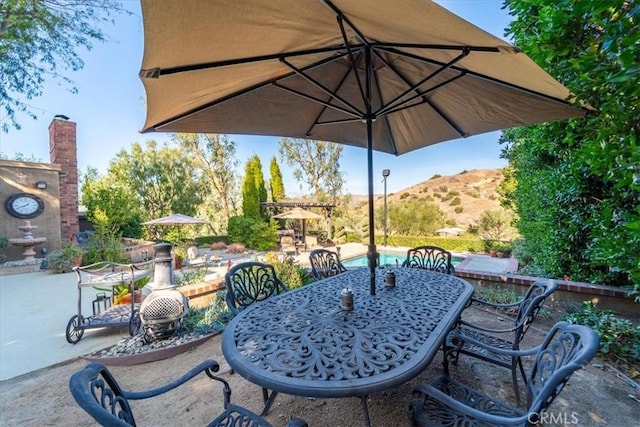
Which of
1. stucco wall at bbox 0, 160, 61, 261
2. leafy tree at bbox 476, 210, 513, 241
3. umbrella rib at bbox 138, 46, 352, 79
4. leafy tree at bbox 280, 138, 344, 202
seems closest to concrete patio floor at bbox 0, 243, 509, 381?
stucco wall at bbox 0, 160, 61, 261

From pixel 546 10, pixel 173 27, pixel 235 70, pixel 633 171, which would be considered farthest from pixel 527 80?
pixel 173 27

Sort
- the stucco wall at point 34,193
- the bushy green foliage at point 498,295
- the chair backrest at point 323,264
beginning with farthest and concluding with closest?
the stucco wall at point 34,193
the bushy green foliage at point 498,295
the chair backrest at point 323,264

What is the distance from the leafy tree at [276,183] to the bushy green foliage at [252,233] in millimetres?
2620

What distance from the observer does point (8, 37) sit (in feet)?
24.2

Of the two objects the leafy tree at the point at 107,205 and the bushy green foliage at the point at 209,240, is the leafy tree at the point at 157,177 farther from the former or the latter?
the leafy tree at the point at 107,205

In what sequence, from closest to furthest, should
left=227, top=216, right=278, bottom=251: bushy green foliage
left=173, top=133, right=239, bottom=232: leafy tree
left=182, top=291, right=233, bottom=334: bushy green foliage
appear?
left=182, top=291, right=233, bottom=334: bushy green foliage
left=227, top=216, right=278, bottom=251: bushy green foliage
left=173, top=133, right=239, bottom=232: leafy tree

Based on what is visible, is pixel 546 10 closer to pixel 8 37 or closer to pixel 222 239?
pixel 8 37

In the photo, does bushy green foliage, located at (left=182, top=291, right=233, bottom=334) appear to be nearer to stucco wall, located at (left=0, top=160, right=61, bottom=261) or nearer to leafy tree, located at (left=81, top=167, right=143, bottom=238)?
leafy tree, located at (left=81, top=167, right=143, bottom=238)

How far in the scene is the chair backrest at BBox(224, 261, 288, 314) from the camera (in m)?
2.39

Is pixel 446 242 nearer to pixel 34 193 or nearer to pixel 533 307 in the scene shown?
pixel 533 307

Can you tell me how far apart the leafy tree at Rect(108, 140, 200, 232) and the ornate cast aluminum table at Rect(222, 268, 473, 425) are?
15.0 metres

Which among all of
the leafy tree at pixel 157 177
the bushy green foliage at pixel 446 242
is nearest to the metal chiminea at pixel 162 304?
the bushy green foliage at pixel 446 242

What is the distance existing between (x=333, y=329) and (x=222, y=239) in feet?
47.4

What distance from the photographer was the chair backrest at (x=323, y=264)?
3377 millimetres
